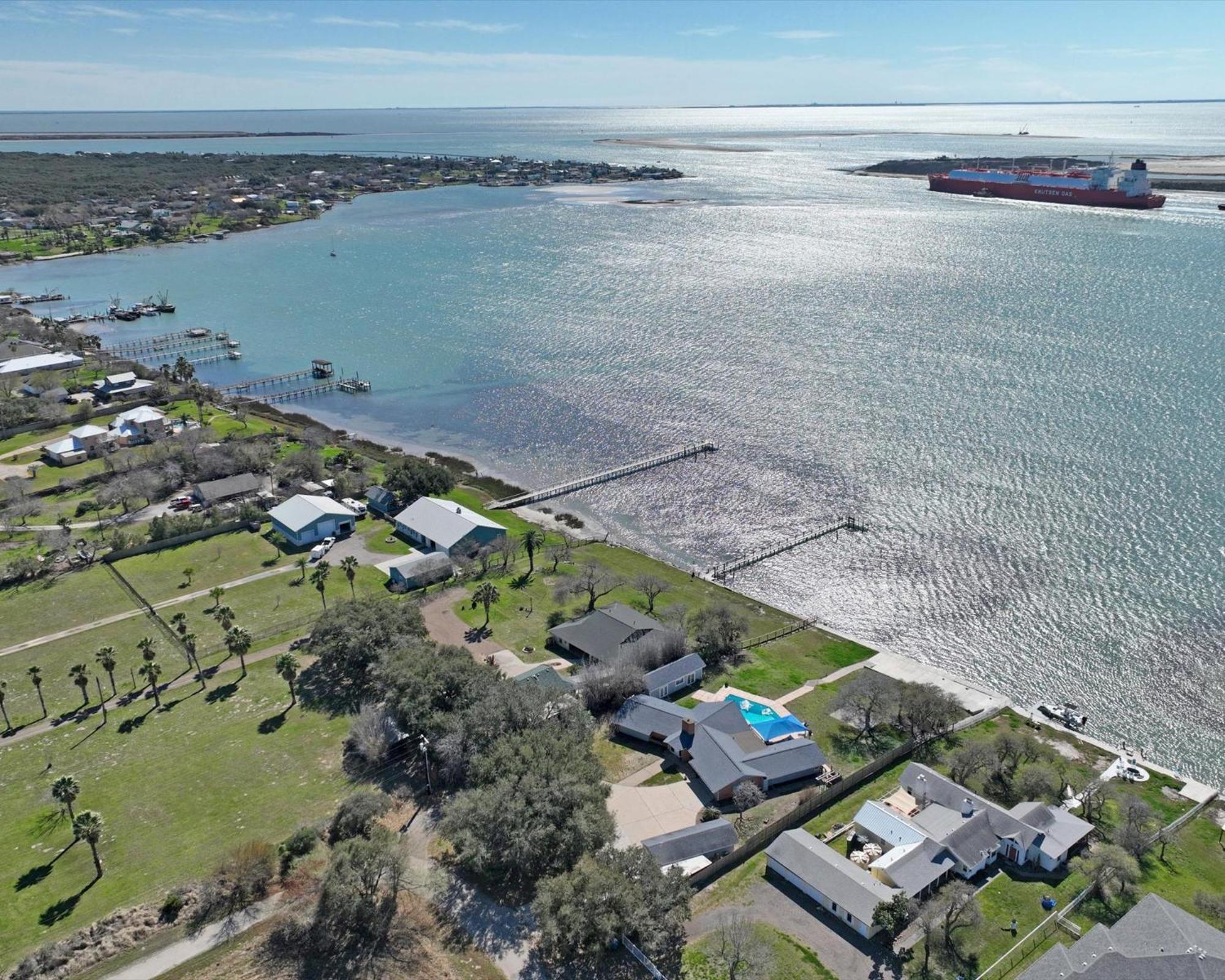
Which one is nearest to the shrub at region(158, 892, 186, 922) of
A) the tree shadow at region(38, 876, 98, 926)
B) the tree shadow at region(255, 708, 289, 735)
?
the tree shadow at region(38, 876, 98, 926)

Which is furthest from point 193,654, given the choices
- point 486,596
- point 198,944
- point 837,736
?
point 837,736

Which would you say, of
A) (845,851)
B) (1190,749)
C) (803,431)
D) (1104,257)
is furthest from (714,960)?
(1104,257)

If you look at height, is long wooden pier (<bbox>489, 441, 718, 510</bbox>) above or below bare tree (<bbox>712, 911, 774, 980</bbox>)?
above

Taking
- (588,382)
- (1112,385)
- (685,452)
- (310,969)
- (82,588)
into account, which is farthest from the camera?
(588,382)

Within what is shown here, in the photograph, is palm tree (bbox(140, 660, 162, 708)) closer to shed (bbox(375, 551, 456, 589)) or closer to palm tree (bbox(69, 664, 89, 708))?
palm tree (bbox(69, 664, 89, 708))

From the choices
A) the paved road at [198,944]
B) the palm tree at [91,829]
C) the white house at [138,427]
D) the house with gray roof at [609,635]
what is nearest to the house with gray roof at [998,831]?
the house with gray roof at [609,635]

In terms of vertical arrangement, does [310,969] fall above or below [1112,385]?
below

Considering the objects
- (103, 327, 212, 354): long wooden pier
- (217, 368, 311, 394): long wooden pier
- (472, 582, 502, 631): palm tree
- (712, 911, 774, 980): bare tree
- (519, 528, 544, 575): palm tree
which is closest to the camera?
(712, 911, 774, 980): bare tree

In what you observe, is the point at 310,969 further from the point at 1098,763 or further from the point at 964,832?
the point at 1098,763
